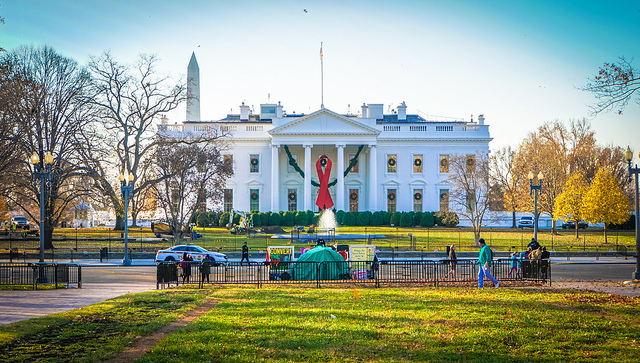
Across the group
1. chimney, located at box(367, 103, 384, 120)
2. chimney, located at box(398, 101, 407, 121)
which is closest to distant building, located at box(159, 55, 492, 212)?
chimney, located at box(367, 103, 384, 120)

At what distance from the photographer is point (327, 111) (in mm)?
68250

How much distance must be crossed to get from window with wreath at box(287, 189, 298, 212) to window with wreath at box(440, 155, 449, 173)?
868 inches

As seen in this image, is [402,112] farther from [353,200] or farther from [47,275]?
[47,275]

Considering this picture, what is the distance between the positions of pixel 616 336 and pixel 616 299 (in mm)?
5854

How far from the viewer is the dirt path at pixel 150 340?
8.78 m

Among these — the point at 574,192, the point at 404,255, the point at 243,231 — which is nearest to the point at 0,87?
the point at 404,255

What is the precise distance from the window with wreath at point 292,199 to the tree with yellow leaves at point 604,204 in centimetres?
4038

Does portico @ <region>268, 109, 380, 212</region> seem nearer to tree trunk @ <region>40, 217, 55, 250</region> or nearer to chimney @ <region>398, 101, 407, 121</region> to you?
chimney @ <region>398, 101, 407, 121</region>

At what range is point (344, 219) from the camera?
204ft

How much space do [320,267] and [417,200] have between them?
179 feet

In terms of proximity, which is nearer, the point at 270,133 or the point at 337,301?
the point at 337,301

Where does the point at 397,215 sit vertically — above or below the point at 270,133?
below

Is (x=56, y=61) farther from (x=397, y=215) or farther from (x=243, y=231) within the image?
(x=397, y=215)

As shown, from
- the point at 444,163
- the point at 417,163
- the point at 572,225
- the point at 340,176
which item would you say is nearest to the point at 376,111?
the point at 417,163
